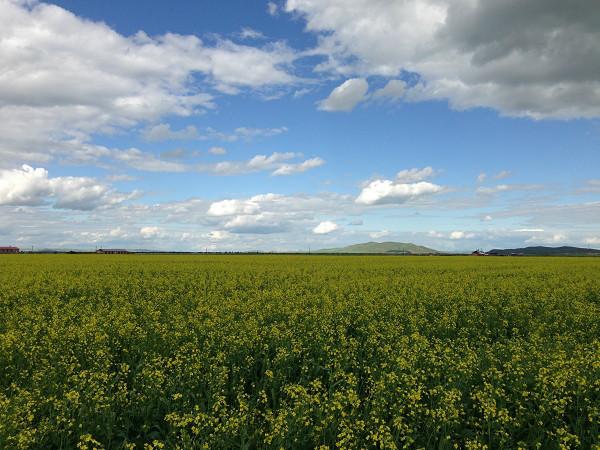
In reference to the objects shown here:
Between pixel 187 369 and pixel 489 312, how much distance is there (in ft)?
35.5

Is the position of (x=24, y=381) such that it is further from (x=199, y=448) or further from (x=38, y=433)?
(x=199, y=448)

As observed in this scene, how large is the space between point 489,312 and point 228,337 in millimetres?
9391

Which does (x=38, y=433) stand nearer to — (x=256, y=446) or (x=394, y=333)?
(x=256, y=446)

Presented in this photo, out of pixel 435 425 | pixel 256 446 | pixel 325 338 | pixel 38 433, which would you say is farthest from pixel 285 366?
pixel 38 433

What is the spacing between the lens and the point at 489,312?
13992mm

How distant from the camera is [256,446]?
555 centimetres

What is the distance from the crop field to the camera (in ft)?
18.6

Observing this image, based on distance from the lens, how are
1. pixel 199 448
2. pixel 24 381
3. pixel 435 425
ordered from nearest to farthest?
pixel 199 448 < pixel 435 425 < pixel 24 381

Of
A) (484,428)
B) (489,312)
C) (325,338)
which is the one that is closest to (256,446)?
(484,428)

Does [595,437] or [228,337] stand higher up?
[228,337]

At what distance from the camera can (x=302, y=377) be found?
821 centimetres

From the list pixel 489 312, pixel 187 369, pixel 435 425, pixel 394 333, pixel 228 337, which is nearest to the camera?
pixel 435 425

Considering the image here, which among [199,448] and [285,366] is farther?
[285,366]

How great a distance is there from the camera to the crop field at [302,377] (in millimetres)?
5656
